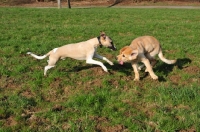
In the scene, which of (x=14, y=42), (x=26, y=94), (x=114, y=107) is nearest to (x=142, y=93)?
(x=114, y=107)

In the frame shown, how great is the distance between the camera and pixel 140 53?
729 centimetres

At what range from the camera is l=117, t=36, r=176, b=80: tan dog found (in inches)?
276

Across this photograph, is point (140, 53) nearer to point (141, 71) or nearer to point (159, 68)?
point (141, 71)

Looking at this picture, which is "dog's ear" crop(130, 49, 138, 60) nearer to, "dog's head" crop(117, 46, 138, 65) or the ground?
"dog's head" crop(117, 46, 138, 65)

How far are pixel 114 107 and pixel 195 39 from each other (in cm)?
856

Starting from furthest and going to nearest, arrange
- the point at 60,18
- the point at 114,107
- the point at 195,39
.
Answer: the point at 60,18 → the point at 195,39 → the point at 114,107

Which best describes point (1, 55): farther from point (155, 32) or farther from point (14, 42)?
point (155, 32)

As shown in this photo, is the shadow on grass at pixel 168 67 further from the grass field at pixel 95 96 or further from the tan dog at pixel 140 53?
the tan dog at pixel 140 53

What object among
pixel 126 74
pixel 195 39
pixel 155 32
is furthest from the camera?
pixel 155 32

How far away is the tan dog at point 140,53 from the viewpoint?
702 centimetres

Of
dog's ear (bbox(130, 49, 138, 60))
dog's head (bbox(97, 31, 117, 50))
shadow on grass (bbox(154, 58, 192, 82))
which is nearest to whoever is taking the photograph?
dog's ear (bbox(130, 49, 138, 60))

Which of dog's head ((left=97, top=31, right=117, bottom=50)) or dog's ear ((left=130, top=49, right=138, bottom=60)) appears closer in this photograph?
dog's ear ((left=130, top=49, right=138, bottom=60))

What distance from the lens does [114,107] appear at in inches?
236

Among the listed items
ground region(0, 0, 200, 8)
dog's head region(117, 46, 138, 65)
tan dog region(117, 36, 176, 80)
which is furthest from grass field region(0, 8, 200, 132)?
ground region(0, 0, 200, 8)
